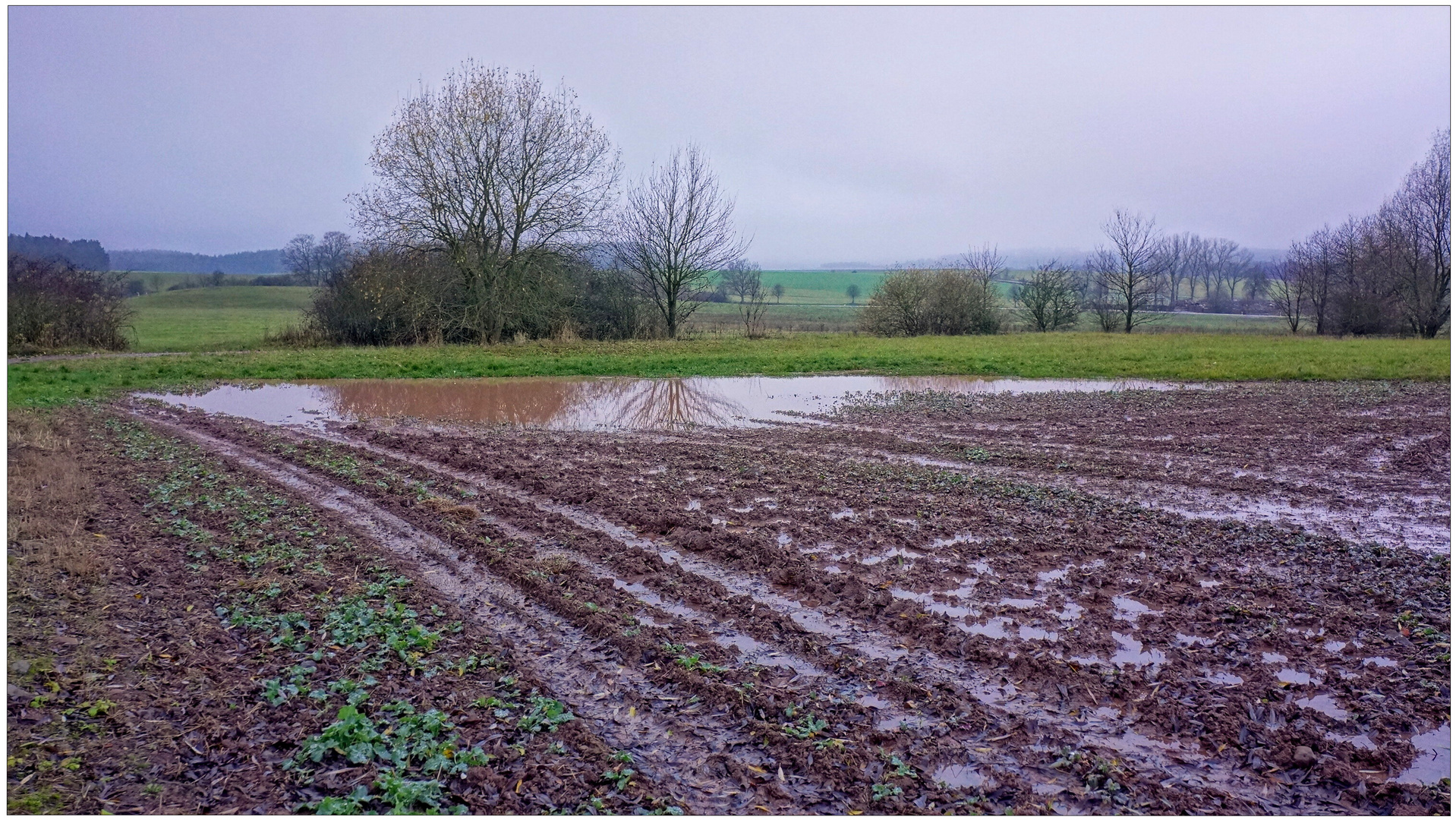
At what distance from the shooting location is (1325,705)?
4.09 metres

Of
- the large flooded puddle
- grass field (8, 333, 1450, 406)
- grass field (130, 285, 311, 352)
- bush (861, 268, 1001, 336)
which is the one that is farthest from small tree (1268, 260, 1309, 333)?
grass field (130, 285, 311, 352)

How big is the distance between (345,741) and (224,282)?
244 ft

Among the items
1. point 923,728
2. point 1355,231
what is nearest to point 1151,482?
point 923,728

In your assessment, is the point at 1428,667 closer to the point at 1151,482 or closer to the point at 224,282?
the point at 1151,482

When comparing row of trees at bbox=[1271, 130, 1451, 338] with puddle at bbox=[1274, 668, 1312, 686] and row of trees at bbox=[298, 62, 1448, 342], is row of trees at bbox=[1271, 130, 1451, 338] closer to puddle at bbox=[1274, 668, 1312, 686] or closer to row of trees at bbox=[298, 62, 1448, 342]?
row of trees at bbox=[298, 62, 1448, 342]

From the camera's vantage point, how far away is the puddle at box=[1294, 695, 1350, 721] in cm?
400

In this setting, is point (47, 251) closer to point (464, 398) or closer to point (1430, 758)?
point (464, 398)

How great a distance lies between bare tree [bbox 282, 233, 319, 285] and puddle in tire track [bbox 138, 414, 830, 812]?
200 ft

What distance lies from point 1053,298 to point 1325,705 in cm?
4168

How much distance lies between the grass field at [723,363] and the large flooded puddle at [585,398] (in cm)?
115

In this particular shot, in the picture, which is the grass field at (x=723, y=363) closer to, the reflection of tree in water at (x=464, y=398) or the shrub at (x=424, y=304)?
the reflection of tree in water at (x=464, y=398)

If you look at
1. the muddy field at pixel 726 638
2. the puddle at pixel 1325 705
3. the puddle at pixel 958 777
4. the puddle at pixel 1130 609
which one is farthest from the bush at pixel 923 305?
the puddle at pixel 958 777

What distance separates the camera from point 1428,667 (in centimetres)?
445

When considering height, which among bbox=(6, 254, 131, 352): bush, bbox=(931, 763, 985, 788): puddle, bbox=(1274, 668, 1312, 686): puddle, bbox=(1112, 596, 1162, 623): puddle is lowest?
bbox=(931, 763, 985, 788): puddle
